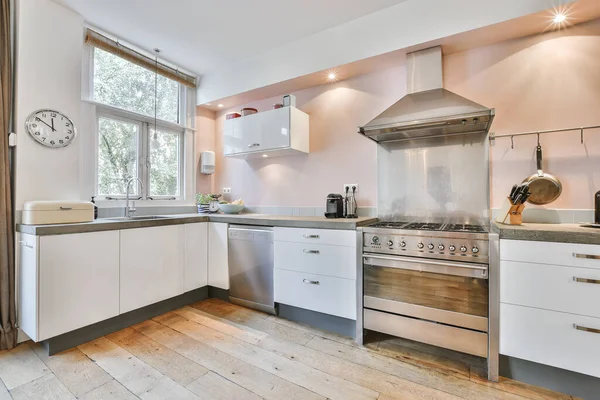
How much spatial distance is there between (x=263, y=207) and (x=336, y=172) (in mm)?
1002

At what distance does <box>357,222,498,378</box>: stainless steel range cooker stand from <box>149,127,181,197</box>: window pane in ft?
7.87

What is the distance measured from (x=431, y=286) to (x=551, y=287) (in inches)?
23.3

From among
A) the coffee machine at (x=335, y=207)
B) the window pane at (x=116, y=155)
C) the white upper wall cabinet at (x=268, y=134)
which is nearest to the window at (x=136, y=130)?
the window pane at (x=116, y=155)

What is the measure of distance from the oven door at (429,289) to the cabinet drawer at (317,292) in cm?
15

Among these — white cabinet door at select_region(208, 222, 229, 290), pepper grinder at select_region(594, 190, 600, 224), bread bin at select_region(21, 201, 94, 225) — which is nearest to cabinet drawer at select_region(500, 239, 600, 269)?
pepper grinder at select_region(594, 190, 600, 224)

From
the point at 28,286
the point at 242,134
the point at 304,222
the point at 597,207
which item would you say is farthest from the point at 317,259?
the point at 28,286

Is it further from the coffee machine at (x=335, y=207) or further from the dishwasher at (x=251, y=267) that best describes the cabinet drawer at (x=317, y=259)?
the coffee machine at (x=335, y=207)

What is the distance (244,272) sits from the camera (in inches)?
102

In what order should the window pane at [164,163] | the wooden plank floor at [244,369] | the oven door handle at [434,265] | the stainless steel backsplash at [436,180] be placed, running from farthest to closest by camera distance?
the window pane at [164,163] < the stainless steel backsplash at [436,180] < the oven door handle at [434,265] < the wooden plank floor at [244,369]

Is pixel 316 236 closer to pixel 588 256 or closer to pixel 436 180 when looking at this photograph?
pixel 436 180

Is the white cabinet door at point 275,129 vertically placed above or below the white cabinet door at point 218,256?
above

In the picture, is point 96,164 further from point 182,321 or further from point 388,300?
point 388,300

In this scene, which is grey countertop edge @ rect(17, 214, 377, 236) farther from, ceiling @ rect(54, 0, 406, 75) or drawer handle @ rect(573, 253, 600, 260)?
ceiling @ rect(54, 0, 406, 75)

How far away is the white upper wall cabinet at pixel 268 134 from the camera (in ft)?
8.91
